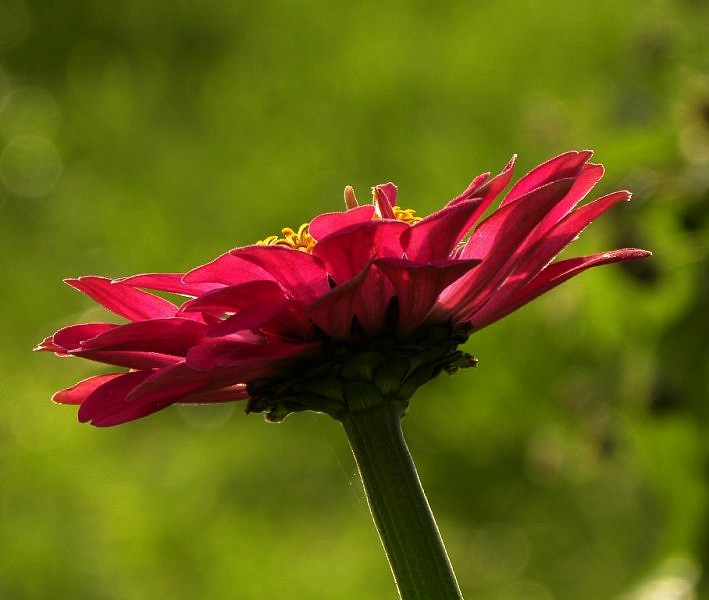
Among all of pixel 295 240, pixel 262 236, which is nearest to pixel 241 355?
pixel 295 240

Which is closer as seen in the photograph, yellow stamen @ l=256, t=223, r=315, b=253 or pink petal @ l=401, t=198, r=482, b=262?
pink petal @ l=401, t=198, r=482, b=262

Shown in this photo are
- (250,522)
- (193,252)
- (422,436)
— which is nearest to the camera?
(250,522)

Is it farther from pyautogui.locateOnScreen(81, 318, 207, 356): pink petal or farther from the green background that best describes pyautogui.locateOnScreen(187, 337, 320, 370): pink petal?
the green background

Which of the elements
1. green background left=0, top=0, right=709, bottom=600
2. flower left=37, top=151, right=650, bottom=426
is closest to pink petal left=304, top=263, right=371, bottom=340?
flower left=37, top=151, right=650, bottom=426

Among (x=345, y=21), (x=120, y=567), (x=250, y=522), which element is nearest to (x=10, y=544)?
(x=120, y=567)

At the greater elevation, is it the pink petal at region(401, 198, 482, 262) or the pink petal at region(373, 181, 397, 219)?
the pink petal at region(373, 181, 397, 219)

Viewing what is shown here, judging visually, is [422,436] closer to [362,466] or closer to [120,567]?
[120,567]

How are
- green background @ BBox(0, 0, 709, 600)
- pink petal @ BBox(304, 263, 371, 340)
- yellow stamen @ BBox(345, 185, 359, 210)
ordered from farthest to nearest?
green background @ BBox(0, 0, 709, 600) → yellow stamen @ BBox(345, 185, 359, 210) → pink petal @ BBox(304, 263, 371, 340)

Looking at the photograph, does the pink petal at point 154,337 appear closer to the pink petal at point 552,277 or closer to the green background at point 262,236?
the pink petal at point 552,277
